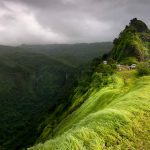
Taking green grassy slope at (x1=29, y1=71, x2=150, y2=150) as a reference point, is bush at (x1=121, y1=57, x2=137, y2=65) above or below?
→ below

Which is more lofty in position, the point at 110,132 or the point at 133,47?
the point at 110,132

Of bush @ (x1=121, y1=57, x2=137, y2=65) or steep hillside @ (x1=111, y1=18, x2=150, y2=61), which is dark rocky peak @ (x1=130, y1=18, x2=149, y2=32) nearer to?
steep hillside @ (x1=111, y1=18, x2=150, y2=61)

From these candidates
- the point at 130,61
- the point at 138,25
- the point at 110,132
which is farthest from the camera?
the point at 138,25

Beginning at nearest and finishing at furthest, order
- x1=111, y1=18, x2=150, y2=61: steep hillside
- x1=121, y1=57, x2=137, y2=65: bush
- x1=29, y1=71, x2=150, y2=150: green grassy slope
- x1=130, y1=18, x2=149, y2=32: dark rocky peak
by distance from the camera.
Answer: x1=29, y1=71, x2=150, y2=150: green grassy slope → x1=121, y1=57, x2=137, y2=65: bush → x1=111, y1=18, x2=150, y2=61: steep hillside → x1=130, y1=18, x2=149, y2=32: dark rocky peak

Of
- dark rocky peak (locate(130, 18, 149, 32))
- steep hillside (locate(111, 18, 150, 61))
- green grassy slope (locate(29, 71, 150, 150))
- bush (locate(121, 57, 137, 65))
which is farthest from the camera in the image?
dark rocky peak (locate(130, 18, 149, 32))

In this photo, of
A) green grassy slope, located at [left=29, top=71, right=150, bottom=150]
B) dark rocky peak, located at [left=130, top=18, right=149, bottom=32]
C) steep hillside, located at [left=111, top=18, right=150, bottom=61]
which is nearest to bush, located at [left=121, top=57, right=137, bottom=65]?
steep hillside, located at [left=111, top=18, right=150, bottom=61]

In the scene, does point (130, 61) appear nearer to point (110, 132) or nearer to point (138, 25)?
point (138, 25)

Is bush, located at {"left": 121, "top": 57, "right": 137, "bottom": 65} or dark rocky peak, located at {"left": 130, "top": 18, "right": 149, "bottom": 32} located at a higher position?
dark rocky peak, located at {"left": 130, "top": 18, "right": 149, "bottom": 32}

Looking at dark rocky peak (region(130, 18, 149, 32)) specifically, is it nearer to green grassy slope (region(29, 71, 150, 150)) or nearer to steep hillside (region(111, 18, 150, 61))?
steep hillside (region(111, 18, 150, 61))

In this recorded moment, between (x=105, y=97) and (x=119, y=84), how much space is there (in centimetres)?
1555

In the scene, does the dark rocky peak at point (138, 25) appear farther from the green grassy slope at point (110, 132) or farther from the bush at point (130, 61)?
the green grassy slope at point (110, 132)

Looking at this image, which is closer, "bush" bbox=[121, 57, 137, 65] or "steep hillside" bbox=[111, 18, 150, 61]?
"bush" bbox=[121, 57, 137, 65]

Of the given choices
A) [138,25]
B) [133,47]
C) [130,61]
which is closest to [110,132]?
[130,61]

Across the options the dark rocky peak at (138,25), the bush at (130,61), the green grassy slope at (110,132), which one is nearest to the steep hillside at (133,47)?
the dark rocky peak at (138,25)
